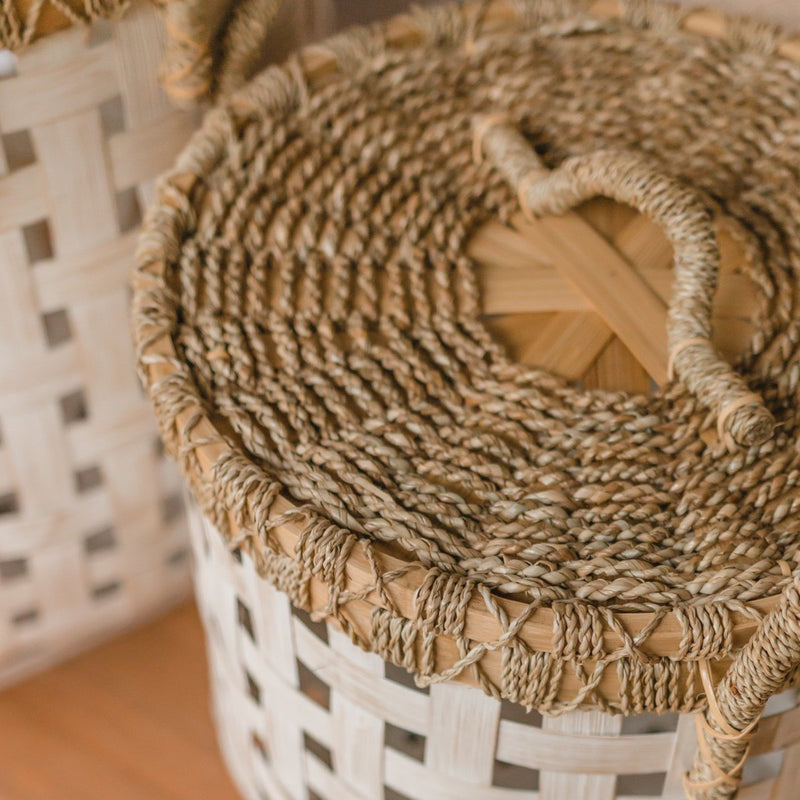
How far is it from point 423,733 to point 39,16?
459mm

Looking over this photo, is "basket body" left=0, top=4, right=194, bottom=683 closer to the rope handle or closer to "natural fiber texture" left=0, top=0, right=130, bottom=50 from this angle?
"natural fiber texture" left=0, top=0, right=130, bottom=50

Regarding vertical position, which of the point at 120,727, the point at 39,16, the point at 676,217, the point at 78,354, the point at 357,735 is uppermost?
the point at 39,16

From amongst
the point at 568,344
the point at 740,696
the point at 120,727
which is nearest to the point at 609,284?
the point at 568,344

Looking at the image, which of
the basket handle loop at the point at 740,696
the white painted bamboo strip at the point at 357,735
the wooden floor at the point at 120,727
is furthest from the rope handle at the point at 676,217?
the wooden floor at the point at 120,727

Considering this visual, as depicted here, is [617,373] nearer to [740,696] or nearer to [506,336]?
[506,336]

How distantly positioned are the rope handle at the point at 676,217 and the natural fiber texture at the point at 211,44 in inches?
6.4

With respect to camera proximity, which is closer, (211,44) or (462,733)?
(462,733)

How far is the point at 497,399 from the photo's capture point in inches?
21.7

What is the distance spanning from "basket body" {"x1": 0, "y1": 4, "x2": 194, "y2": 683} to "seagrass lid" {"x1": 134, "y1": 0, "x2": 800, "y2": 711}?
0.25 ft

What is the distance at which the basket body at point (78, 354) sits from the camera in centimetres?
64

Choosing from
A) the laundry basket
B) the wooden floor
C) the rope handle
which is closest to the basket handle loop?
the laundry basket

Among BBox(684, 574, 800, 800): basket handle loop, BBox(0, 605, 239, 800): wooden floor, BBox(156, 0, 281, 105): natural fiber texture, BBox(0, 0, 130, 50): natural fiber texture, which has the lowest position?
BBox(0, 605, 239, 800): wooden floor

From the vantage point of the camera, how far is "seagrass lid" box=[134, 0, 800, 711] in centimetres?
46

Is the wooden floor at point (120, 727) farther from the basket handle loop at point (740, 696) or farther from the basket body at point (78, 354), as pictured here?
the basket handle loop at point (740, 696)
